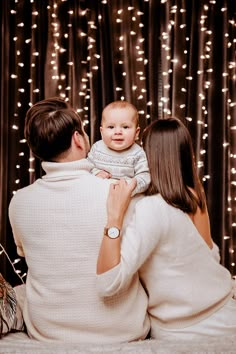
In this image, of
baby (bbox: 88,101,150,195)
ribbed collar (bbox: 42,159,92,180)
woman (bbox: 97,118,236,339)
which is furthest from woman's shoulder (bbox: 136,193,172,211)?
baby (bbox: 88,101,150,195)

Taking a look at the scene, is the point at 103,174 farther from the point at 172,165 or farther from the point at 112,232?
the point at 112,232

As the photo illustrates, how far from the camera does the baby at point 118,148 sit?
Answer: 2357mm

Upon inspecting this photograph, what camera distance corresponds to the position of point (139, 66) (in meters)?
3.81

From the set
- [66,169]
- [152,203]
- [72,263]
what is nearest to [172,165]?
[152,203]

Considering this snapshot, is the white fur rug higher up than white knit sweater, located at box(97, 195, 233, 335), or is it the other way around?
white knit sweater, located at box(97, 195, 233, 335)

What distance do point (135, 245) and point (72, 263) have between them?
0.24 m

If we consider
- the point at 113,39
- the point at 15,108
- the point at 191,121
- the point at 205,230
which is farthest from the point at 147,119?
the point at 205,230

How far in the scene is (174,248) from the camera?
187 cm

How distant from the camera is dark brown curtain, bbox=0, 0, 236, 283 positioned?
148 inches

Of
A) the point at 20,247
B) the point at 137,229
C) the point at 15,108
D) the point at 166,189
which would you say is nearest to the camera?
the point at 137,229

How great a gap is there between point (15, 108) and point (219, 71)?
1.53 m

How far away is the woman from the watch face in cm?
2

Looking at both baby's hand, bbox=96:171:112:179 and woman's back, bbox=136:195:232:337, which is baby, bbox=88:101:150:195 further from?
woman's back, bbox=136:195:232:337

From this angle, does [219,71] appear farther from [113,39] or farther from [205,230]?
[205,230]
